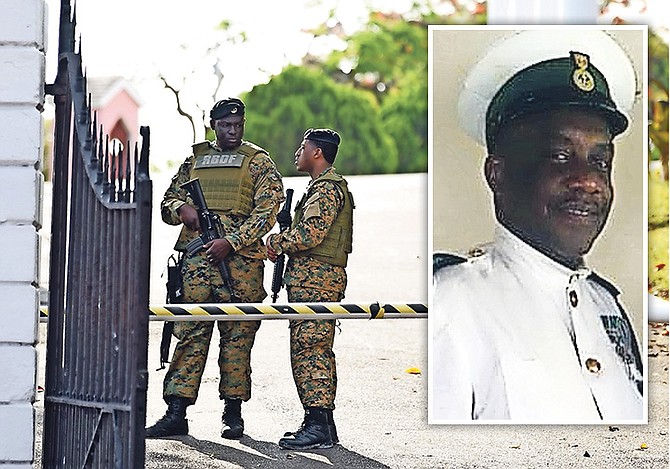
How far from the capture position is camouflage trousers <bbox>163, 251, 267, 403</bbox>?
7.02 meters

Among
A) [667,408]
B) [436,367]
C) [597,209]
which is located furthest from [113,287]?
[667,408]

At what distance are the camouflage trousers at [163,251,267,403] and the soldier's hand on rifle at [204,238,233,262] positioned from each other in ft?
0.50

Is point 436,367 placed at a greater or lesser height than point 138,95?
lesser

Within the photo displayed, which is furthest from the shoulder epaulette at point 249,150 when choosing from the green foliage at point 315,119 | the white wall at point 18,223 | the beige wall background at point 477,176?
the green foliage at point 315,119

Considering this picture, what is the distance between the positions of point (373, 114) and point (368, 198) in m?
12.8

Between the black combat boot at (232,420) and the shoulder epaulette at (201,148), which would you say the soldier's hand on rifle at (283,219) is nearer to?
the shoulder epaulette at (201,148)

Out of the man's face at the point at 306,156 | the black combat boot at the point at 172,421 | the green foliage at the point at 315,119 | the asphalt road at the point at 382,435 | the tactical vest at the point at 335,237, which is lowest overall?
the asphalt road at the point at 382,435

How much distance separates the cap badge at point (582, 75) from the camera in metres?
6.55

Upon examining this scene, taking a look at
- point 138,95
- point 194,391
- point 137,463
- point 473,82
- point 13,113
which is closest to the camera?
point 137,463

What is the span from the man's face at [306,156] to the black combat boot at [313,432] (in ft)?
4.17

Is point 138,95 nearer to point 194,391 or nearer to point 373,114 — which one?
point 373,114

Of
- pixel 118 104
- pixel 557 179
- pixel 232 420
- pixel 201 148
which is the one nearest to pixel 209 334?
pixel 232 420

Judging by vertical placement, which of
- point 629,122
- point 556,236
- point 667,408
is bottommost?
point 667,408

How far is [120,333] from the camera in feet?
15.2
